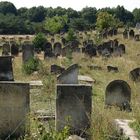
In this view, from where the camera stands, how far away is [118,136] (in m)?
8.42

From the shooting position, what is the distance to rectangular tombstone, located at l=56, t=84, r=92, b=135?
363 inches

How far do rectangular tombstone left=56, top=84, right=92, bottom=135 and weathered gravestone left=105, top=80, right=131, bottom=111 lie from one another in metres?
2.62

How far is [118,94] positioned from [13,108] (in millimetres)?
3642

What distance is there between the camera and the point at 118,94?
12.0 meters

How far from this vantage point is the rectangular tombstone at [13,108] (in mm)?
9102

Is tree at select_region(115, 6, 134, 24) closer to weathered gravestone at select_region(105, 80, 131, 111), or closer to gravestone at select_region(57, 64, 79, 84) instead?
gravestone at select_region(57, 64, 79, 84)

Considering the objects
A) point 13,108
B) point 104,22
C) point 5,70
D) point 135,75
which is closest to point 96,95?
point 5,70

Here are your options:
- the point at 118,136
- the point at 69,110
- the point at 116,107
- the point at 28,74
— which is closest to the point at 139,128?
the point at 118,136

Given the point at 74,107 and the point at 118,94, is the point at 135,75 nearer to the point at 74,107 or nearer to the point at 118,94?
the point at 118,94

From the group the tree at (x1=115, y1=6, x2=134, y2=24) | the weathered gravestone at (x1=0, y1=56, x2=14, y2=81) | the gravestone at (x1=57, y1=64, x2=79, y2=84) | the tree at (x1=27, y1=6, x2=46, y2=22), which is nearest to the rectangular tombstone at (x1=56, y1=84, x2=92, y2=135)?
the weathered gravestone at (x1=0, y1=56, x2=14, y2=81)

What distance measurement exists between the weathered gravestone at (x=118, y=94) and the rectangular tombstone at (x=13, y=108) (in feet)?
10.9

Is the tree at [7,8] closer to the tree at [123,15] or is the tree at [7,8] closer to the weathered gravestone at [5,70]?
the tree at [123,15]

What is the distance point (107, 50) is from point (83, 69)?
7771mm

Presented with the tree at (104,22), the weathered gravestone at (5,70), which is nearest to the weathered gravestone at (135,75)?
the weathered gravestone at (5,70)
